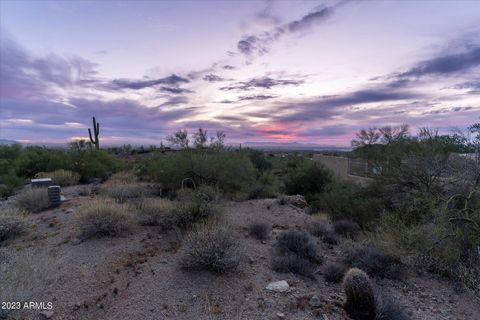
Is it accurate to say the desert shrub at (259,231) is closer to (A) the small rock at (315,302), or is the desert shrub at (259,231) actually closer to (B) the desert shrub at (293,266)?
(B) the desert shrub at (293,266)

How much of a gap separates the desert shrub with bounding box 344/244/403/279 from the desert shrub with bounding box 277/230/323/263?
26.8 inches

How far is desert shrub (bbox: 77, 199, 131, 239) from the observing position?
7.29 metres

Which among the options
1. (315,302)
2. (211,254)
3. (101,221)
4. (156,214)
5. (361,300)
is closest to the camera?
(361,300)

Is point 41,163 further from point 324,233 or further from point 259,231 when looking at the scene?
point 324,233

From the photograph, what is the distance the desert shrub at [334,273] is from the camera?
19.3ft

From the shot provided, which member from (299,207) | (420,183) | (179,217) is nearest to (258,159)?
(299,207)

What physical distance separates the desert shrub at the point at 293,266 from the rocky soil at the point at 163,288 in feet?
0.47

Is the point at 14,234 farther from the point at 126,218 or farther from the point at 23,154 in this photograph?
the point at 23,154

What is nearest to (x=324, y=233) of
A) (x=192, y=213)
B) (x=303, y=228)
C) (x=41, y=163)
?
(x=303, y=228)

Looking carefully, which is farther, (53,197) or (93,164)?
(93,164)

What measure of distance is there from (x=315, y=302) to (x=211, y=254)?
1.89m

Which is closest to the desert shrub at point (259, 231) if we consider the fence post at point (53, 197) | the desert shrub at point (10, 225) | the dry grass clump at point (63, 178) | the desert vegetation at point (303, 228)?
the desert vegetation at point (303, 228)

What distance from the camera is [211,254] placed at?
18.2 feet

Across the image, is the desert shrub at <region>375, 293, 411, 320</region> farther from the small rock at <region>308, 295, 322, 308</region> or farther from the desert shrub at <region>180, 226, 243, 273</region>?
the desert shrub at <region>180, 226, 243, 273</region>
